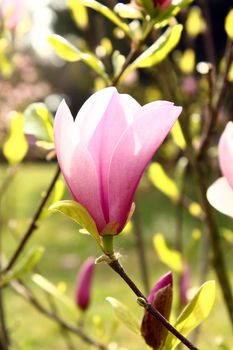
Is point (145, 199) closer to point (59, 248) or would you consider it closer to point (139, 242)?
point (59, 248)

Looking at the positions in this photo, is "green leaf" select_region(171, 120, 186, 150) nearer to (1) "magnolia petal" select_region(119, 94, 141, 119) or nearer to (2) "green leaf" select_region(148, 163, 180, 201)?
(2) "green leaf" select_region(148, 163, 180, 201)

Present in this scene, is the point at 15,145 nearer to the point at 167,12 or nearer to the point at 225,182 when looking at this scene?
the point at 167,12

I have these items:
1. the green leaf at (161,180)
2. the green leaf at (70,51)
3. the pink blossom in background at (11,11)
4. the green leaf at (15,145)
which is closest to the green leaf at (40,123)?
the green leaf at (70,51)

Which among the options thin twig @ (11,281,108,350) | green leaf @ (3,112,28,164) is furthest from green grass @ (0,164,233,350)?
green leaf @ (3,112,28,164)

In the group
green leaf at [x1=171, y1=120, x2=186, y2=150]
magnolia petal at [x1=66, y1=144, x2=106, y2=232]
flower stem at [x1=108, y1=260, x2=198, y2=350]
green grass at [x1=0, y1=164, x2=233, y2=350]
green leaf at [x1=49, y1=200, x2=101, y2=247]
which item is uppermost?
magnolia petal at [x1=66, y1=144, x2=106, y2=232]

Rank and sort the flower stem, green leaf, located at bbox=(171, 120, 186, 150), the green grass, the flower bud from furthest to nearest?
the green grass, green leaf, located at bbox=(171, 120, 186, 150), the flower bud, the flower stem

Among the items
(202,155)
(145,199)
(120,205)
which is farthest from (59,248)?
(120,205)

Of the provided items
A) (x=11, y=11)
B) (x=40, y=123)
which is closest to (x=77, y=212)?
(x=40, y=123)
